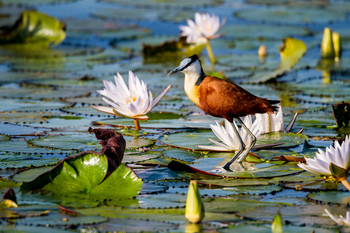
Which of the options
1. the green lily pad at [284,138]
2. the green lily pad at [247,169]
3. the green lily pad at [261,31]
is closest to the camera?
the green lily pad at [247,169]

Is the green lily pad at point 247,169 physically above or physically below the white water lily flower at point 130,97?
below

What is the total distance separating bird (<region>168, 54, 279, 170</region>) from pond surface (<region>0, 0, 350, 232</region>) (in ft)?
1.08

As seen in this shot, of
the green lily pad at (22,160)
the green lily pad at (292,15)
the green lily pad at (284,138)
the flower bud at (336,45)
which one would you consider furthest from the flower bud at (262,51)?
the green lily pad at (22,160)

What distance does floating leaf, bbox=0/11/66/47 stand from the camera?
8.36 m

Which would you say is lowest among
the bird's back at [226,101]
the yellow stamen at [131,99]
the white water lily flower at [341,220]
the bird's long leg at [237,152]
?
the bird's long leg at [237,152]

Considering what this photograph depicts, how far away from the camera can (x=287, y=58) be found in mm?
6855

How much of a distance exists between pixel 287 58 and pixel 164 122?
2557mm

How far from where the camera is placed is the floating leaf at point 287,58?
6.54m

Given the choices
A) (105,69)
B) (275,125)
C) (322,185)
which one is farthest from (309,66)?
(322,185)

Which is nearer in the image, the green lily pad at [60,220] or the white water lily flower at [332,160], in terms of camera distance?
the green lily pad at [60,220]

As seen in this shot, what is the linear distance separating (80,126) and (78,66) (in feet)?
8.81

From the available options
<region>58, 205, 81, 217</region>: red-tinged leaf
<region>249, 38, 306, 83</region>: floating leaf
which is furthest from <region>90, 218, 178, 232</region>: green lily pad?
<region>249, 38, 306, 83</region>: floating leaf

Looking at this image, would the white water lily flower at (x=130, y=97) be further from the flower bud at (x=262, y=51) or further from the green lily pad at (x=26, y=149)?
the flower bud at (x=262, y=51)

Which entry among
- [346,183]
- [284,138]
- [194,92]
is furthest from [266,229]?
[284,138]
